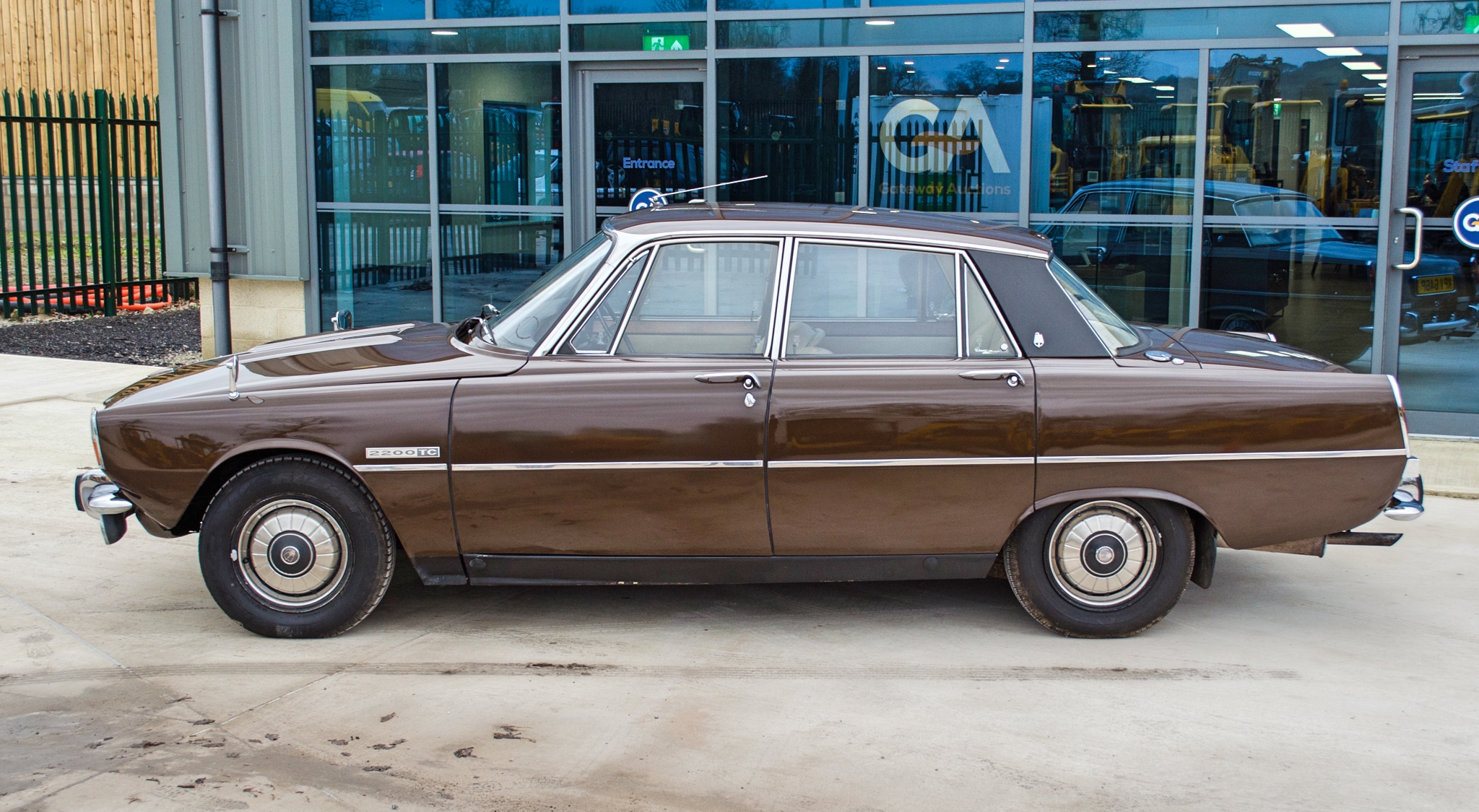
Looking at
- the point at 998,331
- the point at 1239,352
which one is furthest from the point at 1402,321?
the point at 998,331

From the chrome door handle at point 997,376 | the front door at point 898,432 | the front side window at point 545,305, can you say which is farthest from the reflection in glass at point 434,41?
the chrome door handle at point 997,376

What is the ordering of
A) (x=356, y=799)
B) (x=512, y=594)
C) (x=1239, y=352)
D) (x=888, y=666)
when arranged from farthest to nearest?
(x=512, y=594) < (x=1239, y=352) < (x=888, y=666) < (x=356, y=799)

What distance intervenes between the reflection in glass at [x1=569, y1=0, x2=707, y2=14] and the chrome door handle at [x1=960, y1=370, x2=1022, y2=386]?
5770mm

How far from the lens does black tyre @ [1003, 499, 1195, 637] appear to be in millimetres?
4977

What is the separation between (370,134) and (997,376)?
7.36m

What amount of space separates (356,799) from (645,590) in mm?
2151

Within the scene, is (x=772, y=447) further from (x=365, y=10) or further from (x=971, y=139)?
(x=365, y=10)

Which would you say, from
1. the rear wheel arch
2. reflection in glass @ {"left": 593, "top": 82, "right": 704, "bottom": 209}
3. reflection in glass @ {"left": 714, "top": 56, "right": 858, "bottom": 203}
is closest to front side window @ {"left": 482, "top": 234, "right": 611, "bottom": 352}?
the rear wheel arch

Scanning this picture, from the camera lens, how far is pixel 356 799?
12.2 feet

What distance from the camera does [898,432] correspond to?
4.85m

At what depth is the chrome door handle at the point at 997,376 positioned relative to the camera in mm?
4871

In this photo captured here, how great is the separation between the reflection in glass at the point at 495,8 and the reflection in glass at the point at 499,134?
376 millimetres

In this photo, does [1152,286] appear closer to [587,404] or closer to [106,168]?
[587,404]

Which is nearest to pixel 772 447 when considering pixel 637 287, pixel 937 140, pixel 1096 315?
pixel 637 287
